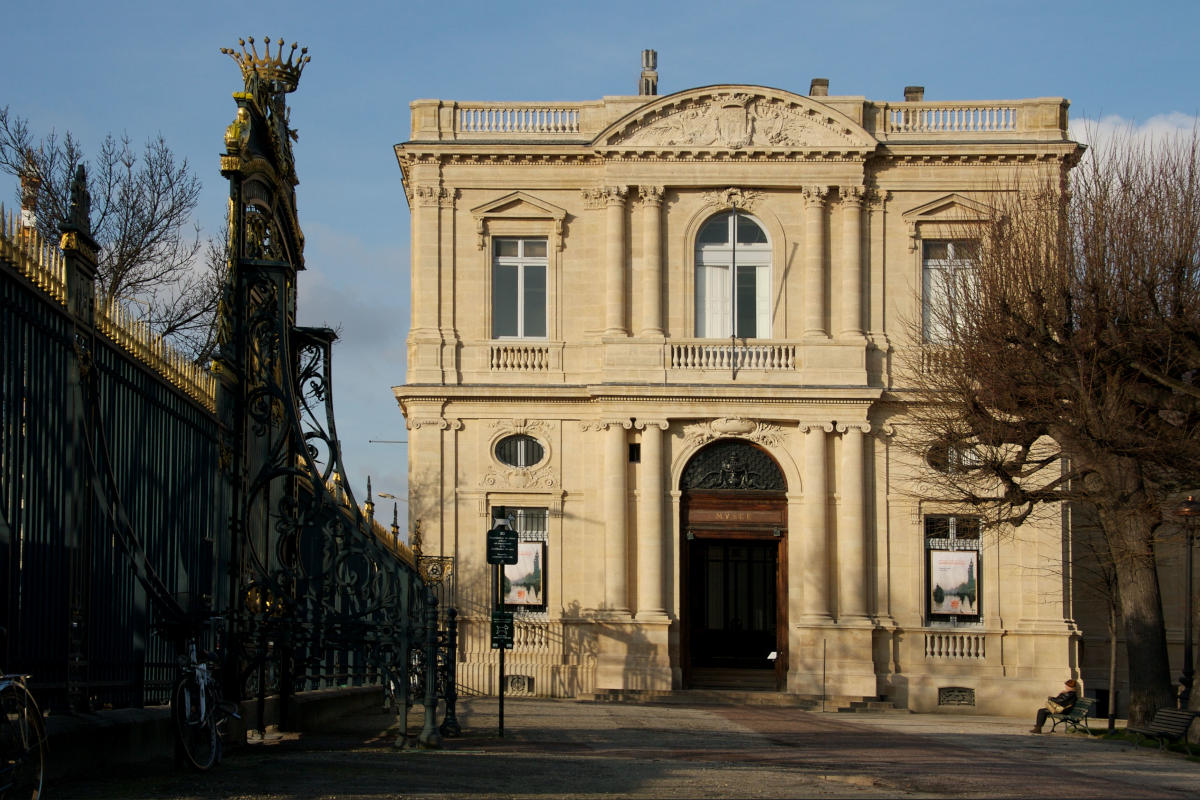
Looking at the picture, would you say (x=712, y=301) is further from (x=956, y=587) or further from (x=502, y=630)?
(x=502, y=630)

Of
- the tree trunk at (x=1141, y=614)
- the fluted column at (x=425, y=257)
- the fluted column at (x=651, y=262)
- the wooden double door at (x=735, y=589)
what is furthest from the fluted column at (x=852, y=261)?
the tree trunk at (x=1141, y=614)

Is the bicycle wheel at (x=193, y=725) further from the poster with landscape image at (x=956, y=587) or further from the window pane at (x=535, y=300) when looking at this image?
the poster with landscape image at (x=956, y=587)

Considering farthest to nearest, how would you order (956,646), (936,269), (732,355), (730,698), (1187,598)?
(1187,598), (936,269), (732,355), (956,646), (730,698)

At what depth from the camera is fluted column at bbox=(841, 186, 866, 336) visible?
3584 cm

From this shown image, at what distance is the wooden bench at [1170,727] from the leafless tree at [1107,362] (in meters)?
2.34

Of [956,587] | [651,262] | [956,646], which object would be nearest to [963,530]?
[956,587]

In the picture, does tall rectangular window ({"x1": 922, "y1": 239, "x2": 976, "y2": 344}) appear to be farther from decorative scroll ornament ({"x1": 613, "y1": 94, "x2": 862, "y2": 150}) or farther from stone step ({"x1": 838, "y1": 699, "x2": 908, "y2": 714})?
stone step ({"x1": 838, "y1": 699, "x2": 908, "y2": 714})

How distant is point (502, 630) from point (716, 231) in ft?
55.7

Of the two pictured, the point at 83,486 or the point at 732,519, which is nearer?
the point at 83,486

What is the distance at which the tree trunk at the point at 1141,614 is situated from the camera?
25.1 metres

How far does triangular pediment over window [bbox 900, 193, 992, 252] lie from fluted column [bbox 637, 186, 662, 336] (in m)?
5.50

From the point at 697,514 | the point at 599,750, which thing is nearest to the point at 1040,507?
the point at 697,514

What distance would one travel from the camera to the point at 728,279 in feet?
120

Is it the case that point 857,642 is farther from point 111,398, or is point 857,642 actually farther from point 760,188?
point 111,398
